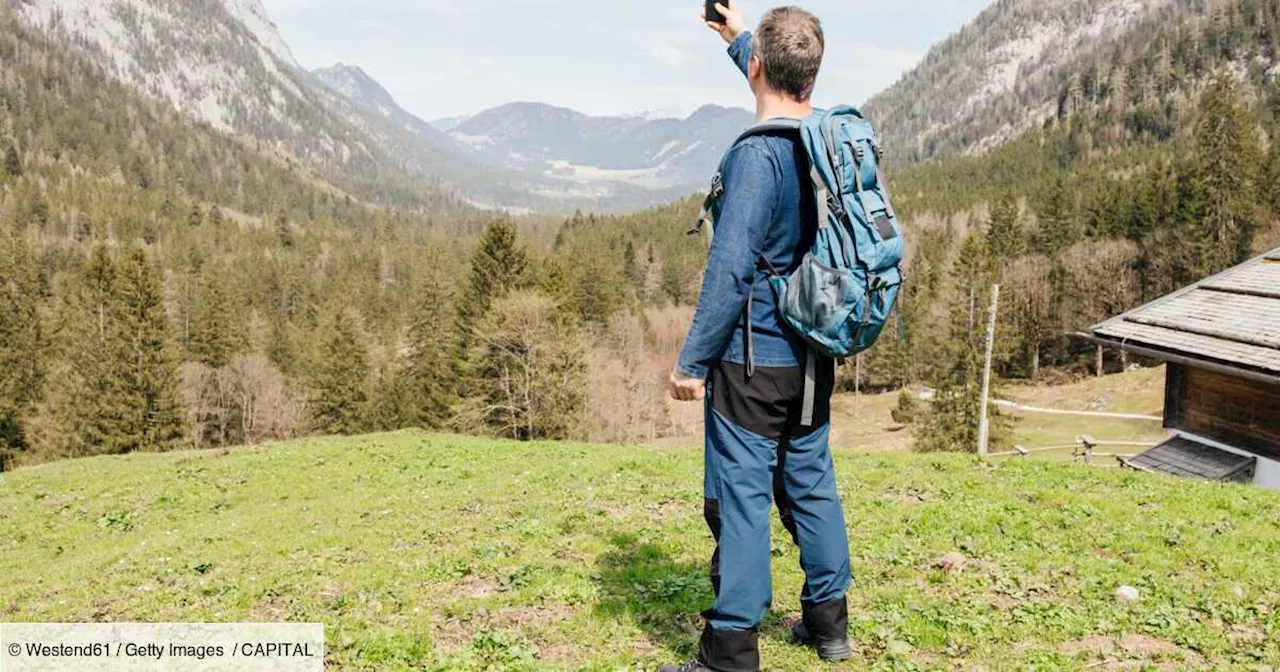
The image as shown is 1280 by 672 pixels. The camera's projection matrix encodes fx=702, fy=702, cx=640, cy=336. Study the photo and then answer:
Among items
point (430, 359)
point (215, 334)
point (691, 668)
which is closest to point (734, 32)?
point (691, 668)

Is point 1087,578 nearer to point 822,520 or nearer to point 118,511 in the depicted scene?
point 822,520

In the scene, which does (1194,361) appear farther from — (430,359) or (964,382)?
(430,359)

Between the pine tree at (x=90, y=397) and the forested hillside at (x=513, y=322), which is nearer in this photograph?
the pine tree at (x=90, y=397)

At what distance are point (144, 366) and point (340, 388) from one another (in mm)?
14731

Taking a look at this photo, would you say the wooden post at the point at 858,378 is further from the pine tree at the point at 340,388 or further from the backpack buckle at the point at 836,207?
the backpack buckle at the point at 836,207

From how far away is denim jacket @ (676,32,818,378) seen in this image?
429 centimetres

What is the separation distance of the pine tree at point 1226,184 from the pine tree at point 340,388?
279 ft

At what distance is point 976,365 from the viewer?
166 ft

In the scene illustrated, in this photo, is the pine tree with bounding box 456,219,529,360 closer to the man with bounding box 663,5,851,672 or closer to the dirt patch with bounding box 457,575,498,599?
the dirt patch with bounding box 457,575,498,599

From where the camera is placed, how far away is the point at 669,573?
7148 millimetres

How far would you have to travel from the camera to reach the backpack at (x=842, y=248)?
4.18 meters

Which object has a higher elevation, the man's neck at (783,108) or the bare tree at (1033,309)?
the man's neck at (783,108)

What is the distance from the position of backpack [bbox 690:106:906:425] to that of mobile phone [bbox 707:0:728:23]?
5.10 feet

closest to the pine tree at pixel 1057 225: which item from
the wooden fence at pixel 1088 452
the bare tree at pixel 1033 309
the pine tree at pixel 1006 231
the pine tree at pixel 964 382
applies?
the pine tree at pixel 1006 231
